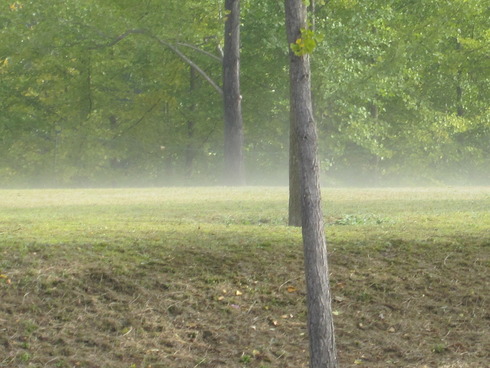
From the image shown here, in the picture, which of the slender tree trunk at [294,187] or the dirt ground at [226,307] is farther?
the slender tree trunk at [294,187]

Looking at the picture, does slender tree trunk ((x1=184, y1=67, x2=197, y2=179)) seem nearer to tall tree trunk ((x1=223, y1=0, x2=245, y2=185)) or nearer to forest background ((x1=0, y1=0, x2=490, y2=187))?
forest background ((x1=0, y1=0, x2=490, y2=187))

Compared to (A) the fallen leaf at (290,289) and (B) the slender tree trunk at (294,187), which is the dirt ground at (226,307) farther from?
(B) the slender tree trunk at (294,187)

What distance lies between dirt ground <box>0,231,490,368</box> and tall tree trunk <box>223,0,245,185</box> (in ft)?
60.4

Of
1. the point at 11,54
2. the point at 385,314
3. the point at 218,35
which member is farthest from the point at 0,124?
the point at 385,314

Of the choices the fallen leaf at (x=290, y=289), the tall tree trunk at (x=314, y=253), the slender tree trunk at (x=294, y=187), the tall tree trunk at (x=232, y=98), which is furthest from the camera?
the tall tree trunk at (x=232, y=98)

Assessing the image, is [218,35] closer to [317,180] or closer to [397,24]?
[397,24]

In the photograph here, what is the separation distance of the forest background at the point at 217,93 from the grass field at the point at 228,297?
57.8 feet

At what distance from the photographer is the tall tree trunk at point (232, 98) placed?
27375 millimetres

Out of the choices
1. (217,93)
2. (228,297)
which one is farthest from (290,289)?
(217,93)

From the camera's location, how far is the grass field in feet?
25.1

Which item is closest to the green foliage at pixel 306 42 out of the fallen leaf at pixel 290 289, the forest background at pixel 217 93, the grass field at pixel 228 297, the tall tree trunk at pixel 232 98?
the grass field at pixel 228 297

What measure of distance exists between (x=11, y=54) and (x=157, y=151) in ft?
27.1

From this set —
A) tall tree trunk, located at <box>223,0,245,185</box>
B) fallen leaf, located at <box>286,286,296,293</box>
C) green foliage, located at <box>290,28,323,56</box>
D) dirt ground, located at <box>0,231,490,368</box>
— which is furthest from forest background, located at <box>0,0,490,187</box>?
green foliage, located at <box>290,28,323,56</box>

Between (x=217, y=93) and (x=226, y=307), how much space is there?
2671 centimetres
